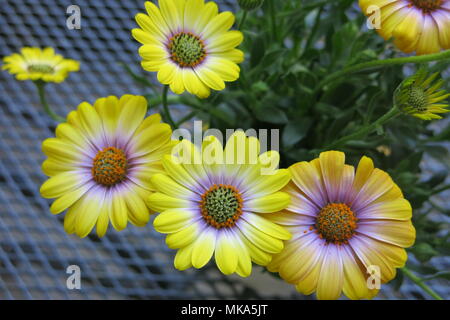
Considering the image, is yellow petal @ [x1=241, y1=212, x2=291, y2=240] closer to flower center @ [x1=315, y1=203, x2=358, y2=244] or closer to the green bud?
flower center @ [x1=315, y1=203, x2=358, y2=244]

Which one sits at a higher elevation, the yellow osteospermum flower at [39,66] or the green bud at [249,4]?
the yellow osteospermum flower at [39,66]

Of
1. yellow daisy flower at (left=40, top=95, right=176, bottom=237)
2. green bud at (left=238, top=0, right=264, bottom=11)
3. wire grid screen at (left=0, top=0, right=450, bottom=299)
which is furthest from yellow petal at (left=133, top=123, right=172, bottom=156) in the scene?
wire grid screen at (left=0, top=0, right=450, bottom=299)

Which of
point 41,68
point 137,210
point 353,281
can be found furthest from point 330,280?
point 41,68

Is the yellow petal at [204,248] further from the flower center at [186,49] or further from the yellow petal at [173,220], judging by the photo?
the flower center at [186,49]

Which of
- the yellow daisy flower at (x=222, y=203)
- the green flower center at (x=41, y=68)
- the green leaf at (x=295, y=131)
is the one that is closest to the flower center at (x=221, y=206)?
the yellow daisy flower at (x=222, y=203)

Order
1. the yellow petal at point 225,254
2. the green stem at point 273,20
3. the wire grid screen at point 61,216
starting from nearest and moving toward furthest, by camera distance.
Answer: the yellow petal at point 225,254 → the green stem at point 273,20 → the wire grid screen at point 61,216
